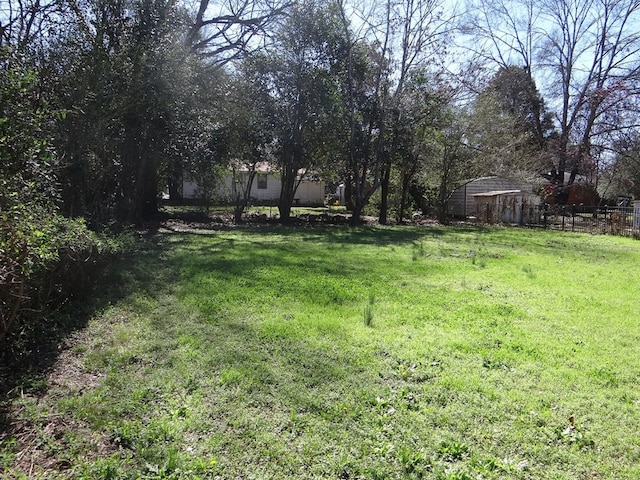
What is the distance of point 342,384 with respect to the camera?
324 centimetres

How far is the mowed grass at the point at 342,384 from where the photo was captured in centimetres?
238

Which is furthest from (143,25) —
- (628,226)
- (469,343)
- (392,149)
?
(628,226)

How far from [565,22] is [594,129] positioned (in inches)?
270

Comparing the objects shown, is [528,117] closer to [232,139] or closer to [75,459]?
[232,139]

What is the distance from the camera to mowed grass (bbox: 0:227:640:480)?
238cm

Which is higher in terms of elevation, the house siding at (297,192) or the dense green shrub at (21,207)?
the house siding at (297,192)

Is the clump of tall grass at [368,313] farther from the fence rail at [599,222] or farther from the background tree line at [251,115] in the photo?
the fence rail at [599,222]

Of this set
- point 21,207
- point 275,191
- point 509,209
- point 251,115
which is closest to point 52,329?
point 21,207

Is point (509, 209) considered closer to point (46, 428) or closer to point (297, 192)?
point (297, 192)

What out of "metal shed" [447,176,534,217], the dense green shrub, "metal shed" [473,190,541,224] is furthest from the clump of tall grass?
"metal shed" [447,176,534,217]

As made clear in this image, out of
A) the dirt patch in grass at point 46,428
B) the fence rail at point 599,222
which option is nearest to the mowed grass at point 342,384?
the dirt patch in grass at point 46,428

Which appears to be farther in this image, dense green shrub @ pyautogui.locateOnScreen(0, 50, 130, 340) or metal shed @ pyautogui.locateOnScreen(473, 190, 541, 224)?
metal shed @ pyautogui.locateOnScreen(473, 190, 541, 224)

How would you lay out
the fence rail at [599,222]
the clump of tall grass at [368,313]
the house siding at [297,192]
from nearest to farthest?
the clump of tall grass at [368,313]
the fence rail at [599,222]
the house siding at [297,192]

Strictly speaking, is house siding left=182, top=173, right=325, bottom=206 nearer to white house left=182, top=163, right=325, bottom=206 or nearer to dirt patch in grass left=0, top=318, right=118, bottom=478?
white house left=182, top=163, right=325, bottom=206
